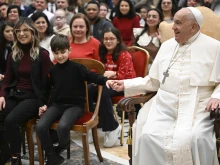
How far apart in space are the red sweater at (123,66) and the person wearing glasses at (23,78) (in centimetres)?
86

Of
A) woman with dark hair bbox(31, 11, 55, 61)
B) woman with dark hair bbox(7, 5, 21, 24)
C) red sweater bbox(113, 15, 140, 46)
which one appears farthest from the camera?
red sweater bbox(113, 15, 140, 46)

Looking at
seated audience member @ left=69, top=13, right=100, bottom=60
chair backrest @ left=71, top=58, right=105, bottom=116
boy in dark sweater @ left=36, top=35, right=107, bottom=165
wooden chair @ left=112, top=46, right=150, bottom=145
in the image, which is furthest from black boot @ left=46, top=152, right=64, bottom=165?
seated audience member @ left=69, top=13, right=100, bottom=60

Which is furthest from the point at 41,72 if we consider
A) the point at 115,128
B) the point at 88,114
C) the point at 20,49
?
the point at 115,128

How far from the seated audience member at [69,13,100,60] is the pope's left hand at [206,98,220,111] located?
203 cm

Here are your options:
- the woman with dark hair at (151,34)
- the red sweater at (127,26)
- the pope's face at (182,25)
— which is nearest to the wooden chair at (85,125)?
the pope's face at (182,25)

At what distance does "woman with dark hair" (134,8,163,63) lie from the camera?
629 centimetres

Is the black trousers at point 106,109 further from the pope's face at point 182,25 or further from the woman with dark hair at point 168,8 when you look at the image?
the woman with dark hair at point 168,8

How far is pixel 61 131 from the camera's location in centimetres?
429

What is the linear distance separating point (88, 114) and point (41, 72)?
602 mm

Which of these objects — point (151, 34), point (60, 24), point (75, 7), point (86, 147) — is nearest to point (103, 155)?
point (86, 147)

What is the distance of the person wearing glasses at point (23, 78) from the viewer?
458 cm

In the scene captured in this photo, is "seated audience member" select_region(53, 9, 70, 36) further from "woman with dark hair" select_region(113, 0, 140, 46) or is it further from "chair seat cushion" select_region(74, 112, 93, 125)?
"chair seat cushion" select_region(74, 112, 93, 125)

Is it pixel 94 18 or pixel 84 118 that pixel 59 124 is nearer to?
pixel 84 118

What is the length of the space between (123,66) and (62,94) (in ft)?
3.06
